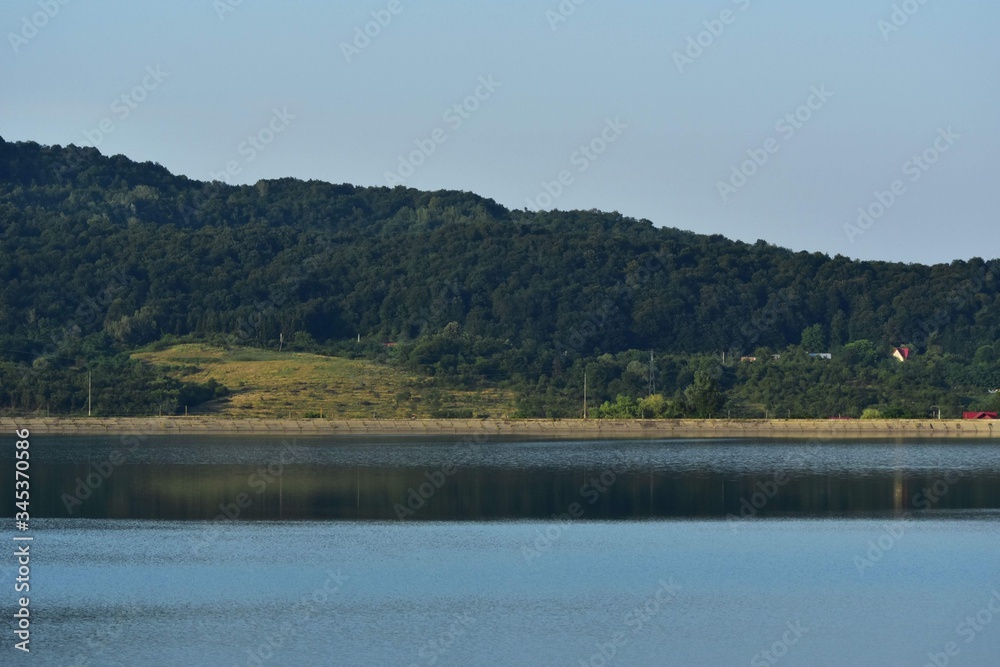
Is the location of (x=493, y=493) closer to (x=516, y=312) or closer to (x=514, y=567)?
(x=514, y=567)

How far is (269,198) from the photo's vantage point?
187 m

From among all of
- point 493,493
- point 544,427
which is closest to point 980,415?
point 544,427

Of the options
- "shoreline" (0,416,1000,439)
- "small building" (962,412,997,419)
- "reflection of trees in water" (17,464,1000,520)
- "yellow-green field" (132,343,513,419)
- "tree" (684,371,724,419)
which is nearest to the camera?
"reflection of trees in water" (17,464,1000,520)

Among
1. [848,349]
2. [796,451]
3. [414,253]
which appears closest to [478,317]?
[414,253]

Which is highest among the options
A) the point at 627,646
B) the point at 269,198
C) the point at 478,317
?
the point at 269,198

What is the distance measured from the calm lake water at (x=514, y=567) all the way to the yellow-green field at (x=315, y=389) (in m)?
39.3

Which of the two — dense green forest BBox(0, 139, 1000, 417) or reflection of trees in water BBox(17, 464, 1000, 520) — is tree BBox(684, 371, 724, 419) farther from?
reflection of trees in water BBox(17, 464, 1000, 520)

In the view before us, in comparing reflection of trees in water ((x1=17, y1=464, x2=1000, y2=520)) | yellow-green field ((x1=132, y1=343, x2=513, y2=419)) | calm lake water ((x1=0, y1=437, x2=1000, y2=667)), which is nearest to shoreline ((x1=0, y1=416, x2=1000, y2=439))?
yellow-green field ((x1=132, y1=343, x2=513, y2=419))

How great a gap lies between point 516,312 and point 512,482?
8390cm

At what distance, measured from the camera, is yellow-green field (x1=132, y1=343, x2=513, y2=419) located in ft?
291

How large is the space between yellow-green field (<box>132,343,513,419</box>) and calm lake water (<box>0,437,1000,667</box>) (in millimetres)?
A: 39344

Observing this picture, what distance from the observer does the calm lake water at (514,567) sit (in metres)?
20.3

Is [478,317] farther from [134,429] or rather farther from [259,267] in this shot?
[134,429]

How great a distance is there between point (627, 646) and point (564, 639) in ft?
3.09
